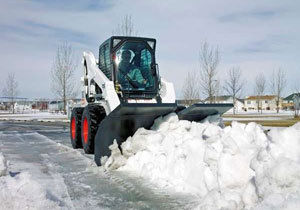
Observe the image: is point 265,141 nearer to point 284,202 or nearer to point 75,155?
point 284,202

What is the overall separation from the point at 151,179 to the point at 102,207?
1.55 metres

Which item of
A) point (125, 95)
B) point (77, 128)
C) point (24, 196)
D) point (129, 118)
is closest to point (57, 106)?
point (77, 128)

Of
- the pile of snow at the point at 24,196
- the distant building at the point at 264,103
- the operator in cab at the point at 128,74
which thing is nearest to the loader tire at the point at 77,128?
the operator in cab at the point at 128,74

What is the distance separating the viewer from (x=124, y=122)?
7.41m

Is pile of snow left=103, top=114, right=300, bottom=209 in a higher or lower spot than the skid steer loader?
lower

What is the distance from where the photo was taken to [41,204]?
4078mm

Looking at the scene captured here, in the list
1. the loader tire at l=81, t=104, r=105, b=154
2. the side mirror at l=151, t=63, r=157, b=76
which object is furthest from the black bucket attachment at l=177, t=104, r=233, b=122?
the loader tire at l=81, t=104, r=105, b=154

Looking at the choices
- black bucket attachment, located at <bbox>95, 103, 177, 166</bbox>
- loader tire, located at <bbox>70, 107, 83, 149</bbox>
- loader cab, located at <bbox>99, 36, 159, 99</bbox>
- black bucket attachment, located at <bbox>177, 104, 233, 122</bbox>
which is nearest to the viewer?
black bucket attachment, located at <bbox>95, 103, 177, 166</bbox>

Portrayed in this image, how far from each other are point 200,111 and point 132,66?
196cm

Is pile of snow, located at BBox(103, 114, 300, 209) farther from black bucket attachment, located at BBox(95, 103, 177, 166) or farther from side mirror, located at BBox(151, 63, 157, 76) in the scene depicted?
side mirror, located at BBox(151, 63, 157, 76)

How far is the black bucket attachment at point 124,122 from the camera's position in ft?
23.1

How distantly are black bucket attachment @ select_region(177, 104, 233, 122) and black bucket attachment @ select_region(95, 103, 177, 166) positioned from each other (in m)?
0.46

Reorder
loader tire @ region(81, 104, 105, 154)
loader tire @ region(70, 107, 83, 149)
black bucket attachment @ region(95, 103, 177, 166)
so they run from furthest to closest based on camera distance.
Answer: loader tire @ region(70, 107, 83, 149), loader tire @ region(81, 104, 105, 154), black bucket attachment @ region(95, 103, 177, 166)

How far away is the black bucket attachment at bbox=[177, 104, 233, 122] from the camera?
772cm
